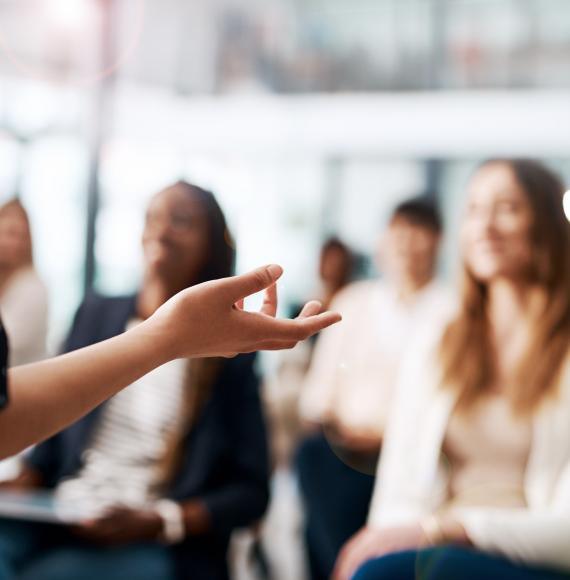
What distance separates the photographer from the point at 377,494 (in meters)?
1.09

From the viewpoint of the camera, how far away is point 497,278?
1001 millimetres

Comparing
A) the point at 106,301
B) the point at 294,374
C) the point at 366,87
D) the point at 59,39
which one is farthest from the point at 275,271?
the point at 366,87

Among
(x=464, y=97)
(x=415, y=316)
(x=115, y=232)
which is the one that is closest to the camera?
(x=115, y=232)

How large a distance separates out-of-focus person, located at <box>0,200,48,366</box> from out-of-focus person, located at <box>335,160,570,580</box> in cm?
43

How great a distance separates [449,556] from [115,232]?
1.90 ft

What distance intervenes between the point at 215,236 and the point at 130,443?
1.56 ft

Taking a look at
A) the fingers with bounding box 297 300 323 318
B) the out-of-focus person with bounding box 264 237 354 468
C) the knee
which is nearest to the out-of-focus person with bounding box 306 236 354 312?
the out-of-focus person with bounding box 264 237 354 468

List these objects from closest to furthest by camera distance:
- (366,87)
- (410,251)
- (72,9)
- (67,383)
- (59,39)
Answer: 1. (67,383)
2. (72,9)
3. (410,251)
4. (59,39)
5. (366,87)

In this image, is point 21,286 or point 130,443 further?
point 130,443

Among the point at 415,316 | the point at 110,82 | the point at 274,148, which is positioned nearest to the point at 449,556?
the point at 415,316

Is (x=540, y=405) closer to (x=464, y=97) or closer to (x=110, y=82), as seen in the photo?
(x=110, y=82)

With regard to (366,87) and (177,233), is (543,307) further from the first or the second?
(366,87)

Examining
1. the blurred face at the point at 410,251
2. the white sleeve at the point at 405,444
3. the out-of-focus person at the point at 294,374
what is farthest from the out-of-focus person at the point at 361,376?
the out-of-focus person at the point at 294,374

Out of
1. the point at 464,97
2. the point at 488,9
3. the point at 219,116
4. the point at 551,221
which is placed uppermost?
the point at 488,9
